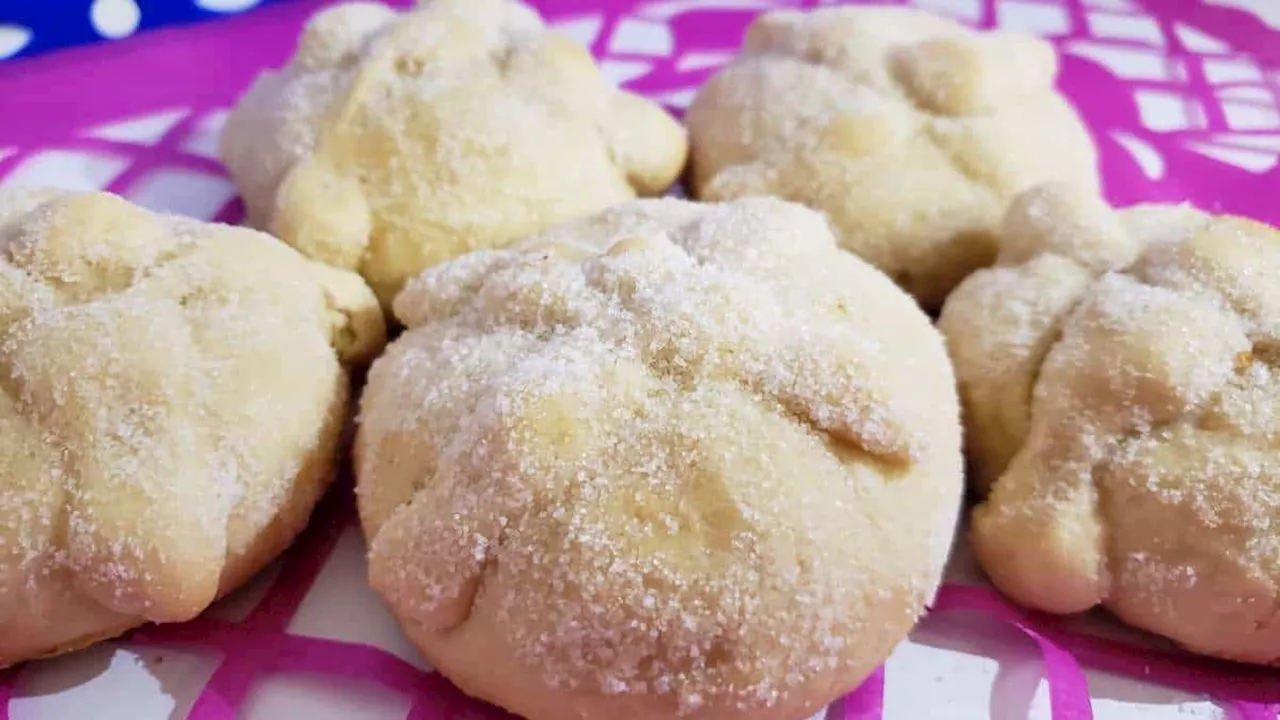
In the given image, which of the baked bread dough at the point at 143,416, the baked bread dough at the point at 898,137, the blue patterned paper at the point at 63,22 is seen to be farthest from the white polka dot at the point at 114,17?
the baked bread dough at the point at 898,137

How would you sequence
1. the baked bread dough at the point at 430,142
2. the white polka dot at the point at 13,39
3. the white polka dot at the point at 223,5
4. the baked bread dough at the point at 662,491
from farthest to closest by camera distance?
the white polka dot at the point at 223,5 → the white polka dot at the point at 13,39 → the baked bread dough at the point at 430,142 → the baked bread dough at the point at 662,491

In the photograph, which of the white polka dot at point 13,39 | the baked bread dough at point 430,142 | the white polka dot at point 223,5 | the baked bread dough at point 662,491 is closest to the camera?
the baked bread dough at point 662,491

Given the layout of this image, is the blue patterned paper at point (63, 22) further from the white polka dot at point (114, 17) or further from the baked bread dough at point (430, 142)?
the baked bread dough at point (430, 142)

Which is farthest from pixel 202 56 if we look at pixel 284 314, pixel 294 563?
pixel 294 563

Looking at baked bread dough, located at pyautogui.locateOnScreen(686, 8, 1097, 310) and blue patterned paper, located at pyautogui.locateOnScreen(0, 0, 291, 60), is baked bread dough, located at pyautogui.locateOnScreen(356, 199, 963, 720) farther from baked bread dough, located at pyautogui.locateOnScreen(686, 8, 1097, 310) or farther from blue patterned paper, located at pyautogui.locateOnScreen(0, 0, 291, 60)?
blue patterned paper, located at pyautogui.locateOnScreen(0, 0, 291, 60)

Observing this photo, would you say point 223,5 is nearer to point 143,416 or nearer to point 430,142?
point 430,142

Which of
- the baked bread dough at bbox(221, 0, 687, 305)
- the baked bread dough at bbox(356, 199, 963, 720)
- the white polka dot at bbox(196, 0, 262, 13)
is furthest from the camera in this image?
the white polka dot at bbox(196, 0, 262, 13)

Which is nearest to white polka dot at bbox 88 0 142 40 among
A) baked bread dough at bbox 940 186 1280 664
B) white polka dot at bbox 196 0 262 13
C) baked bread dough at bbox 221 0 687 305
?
white polka dot at bbox 196 0 262 13

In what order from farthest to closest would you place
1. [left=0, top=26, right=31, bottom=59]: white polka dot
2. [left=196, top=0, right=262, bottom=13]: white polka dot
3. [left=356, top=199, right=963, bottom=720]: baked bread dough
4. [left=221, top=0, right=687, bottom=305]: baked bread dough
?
[left=196, top=0, right=262, bottom=13]: white polka dot
[left=0, top=26, right=31, bottom=59]: white polka dot
[left=221, top=0, right=687, bottom=305]: baked bread dough
[left=356, top=199, right=963, bottom=720]: baked bread dough
